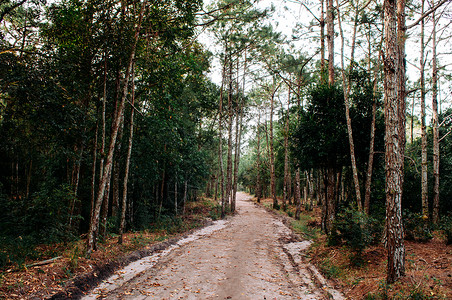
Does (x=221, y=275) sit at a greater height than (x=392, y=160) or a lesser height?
lesser

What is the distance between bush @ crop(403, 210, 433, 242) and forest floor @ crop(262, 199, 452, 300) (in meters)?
0.18

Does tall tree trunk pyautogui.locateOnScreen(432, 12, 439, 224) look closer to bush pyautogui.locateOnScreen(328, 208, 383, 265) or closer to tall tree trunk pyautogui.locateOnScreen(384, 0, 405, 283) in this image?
bush pyautogui.locateOnScreen(328, 208, 383, 265)

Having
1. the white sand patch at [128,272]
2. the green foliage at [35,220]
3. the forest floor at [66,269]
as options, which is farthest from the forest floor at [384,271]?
the green foliage at [35,220]

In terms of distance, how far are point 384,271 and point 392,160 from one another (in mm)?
2774

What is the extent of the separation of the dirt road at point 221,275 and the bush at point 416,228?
131 inches

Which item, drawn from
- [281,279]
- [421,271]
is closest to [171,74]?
[281,279]

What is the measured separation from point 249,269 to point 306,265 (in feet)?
6.31

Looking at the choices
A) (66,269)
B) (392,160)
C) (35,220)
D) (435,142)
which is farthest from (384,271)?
(35,220)

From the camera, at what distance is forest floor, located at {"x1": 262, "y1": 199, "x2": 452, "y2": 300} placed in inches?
170

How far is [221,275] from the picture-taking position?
20.3 ft

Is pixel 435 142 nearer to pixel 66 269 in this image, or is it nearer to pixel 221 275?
pixel 221 275

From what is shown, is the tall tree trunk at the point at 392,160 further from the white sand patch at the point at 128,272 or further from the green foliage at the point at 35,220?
the green foliage at the point at 35,220

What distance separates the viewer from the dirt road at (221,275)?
5.14m

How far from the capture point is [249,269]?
672 centimetres
